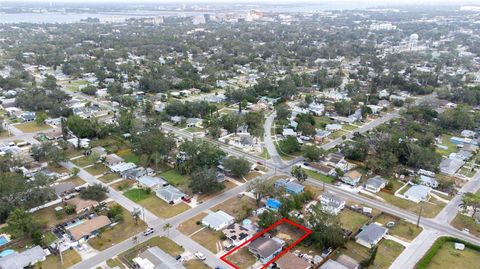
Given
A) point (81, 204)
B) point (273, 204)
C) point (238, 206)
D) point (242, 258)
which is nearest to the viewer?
point (242, 258)

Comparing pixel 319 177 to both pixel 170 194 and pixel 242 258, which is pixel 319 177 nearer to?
pixel 242 258

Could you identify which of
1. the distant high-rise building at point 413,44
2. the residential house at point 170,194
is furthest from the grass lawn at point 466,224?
the distant high-rise building at point 413,44

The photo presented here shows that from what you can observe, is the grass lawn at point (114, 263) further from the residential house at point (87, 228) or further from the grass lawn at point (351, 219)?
the grass lawn at point (351, 219)

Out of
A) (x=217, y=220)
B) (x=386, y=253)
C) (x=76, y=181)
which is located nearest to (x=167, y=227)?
(x=217, y=220)

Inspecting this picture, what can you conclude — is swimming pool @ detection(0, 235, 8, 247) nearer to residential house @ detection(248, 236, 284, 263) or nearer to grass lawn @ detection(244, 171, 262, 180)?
residential house @ detection(248, 236, 284, 263)

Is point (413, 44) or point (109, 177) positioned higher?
point (413, 44)

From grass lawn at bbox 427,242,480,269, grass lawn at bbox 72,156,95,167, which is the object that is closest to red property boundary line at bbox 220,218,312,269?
grass lawn at bbox 427,242,480,269

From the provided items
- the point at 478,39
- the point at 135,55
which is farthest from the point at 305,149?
the point at 478,39
